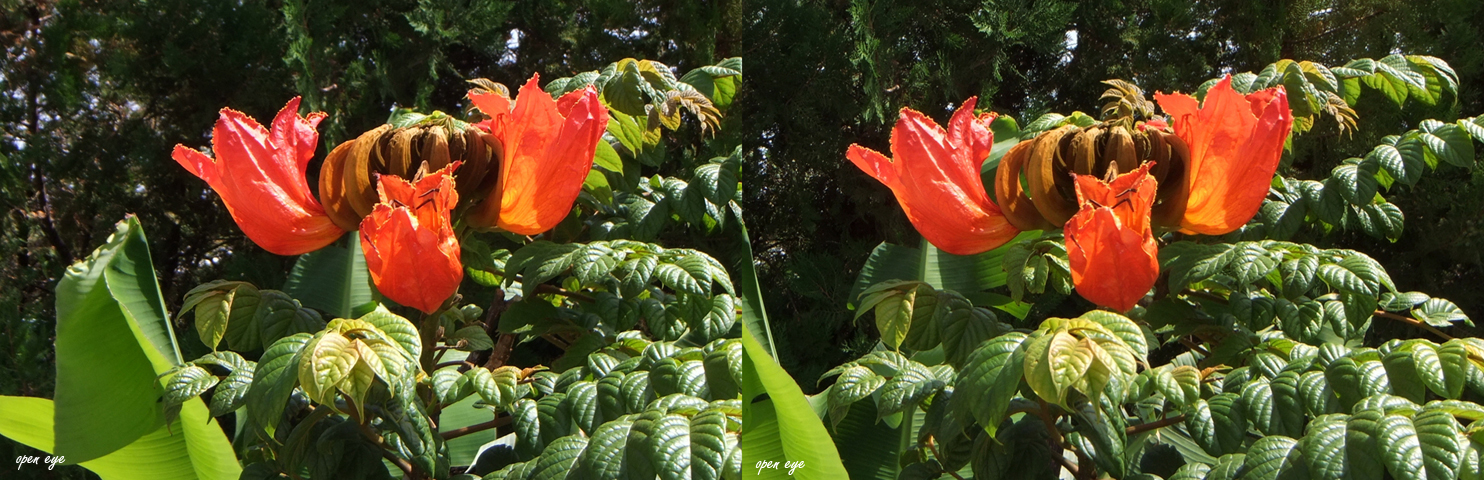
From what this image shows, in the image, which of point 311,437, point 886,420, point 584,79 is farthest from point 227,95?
point 886,420

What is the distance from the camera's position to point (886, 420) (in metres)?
1.01

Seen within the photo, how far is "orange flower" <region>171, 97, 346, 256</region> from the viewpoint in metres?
0.74

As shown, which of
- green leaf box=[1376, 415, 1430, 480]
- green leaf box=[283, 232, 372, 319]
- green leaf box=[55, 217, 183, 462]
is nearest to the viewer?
green leaf box=[1376, 415, 1430, 480]

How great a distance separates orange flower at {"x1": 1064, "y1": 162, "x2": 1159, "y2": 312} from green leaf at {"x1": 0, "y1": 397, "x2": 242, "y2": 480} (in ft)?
2.69

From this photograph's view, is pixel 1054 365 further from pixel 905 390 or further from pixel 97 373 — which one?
pixel 97 373

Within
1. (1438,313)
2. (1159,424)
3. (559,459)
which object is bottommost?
(1438,313)

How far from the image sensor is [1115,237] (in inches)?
24.0

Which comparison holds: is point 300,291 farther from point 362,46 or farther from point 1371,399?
point 1371,399

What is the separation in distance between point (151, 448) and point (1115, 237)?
0.94m

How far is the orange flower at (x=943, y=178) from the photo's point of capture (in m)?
0.72

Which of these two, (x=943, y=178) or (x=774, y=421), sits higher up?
(x=943, y=178)

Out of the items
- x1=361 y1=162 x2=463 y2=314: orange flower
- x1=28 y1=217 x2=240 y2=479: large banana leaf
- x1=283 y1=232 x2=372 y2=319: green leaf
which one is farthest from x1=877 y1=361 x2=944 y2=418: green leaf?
x1=283 y1=232 x2=372 y2=319: green leaf

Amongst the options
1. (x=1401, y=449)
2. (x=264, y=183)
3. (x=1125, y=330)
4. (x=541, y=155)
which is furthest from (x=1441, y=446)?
(x=264, y=183)

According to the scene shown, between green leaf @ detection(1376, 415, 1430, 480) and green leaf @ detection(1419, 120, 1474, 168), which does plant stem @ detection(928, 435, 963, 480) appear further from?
green leaf @ detection(1419, 120, 1474, 168)
